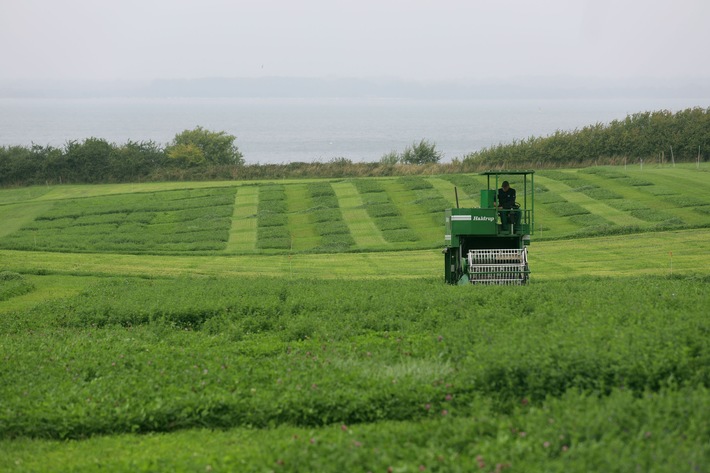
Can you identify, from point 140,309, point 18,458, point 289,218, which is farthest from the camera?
point 289,218

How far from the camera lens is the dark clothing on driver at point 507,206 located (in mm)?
24578

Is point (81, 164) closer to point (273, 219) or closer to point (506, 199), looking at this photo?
point (273, 219)

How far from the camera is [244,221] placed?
161 ft

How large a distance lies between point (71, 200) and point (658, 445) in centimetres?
5285

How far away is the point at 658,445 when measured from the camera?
9.84 meters

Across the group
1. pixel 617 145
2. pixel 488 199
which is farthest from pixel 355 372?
pixel 617 145

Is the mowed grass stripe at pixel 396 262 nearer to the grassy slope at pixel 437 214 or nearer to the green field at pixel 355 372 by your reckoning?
the green field at pixel 355 372

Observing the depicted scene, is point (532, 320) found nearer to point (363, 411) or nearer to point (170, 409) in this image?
point (363, 411)

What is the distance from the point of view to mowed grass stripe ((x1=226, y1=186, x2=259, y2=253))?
42.9m

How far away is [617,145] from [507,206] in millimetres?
47095

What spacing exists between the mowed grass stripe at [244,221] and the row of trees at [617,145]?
20404mm

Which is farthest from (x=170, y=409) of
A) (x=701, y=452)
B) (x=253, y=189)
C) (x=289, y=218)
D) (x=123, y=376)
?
(x=253, y=189)

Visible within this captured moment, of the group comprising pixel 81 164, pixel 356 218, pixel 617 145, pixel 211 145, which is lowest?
pixel 356 218

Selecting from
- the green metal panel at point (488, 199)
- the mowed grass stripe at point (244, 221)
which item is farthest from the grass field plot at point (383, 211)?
the green metal panel at point (488, 199)
